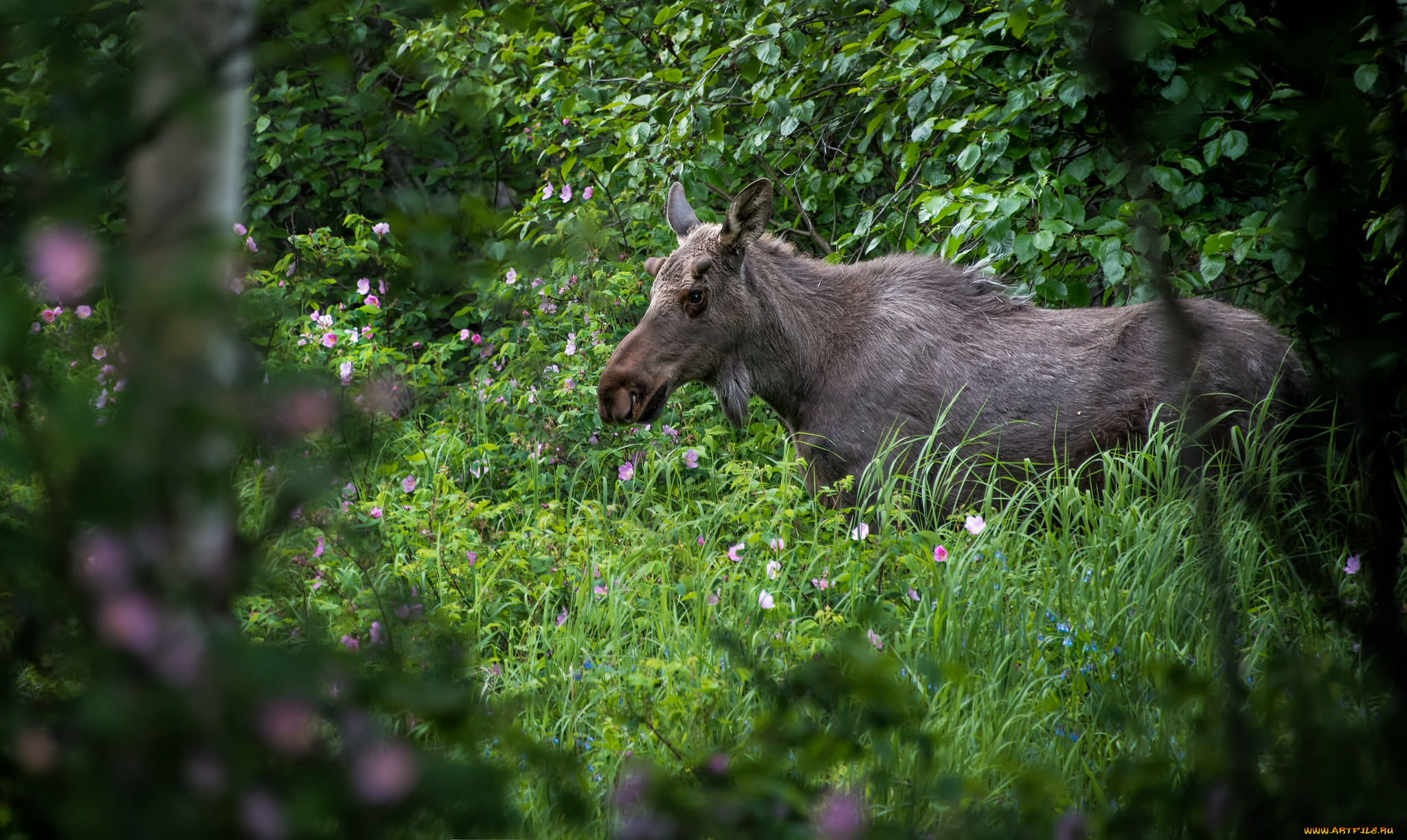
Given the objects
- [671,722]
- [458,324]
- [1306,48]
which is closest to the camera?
[1306,48]

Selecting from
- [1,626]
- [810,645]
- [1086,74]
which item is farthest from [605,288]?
[1,626]

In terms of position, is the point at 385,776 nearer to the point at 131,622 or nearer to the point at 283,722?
the point at 283,722

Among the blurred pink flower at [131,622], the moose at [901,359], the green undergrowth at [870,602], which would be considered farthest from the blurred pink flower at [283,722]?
the moose at [901,359]

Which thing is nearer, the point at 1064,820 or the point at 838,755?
the point at 1064,820

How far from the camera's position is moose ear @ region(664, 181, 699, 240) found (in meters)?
6.20

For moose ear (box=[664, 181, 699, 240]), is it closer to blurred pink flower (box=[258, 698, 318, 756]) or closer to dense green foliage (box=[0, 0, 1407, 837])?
dense green foliage (box=[0, 0, 1407, 837])

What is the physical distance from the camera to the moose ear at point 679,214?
6203 millimetres

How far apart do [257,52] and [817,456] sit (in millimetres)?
4250

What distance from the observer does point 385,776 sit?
1085 millimetres

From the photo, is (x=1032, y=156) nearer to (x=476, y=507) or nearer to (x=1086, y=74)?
(x=1086, y=74)

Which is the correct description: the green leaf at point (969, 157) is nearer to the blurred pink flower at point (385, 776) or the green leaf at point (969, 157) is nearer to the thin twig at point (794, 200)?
the thin twig at point (794, 200)

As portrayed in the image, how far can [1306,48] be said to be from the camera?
1.36m

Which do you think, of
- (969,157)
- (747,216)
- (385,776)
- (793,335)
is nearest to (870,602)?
(793,335)

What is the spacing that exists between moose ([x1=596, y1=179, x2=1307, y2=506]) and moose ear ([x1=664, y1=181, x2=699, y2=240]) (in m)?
0.25
